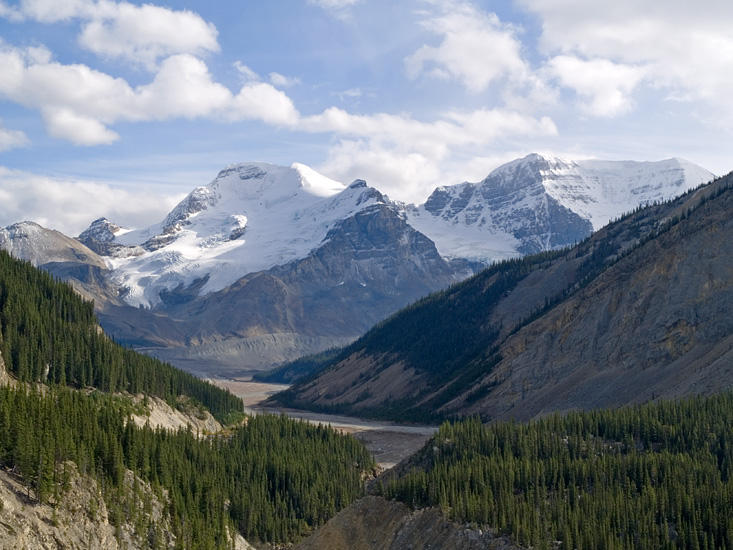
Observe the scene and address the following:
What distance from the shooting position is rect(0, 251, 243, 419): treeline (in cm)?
10462

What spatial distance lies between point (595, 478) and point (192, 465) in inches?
1592

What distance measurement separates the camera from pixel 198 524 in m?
74.8

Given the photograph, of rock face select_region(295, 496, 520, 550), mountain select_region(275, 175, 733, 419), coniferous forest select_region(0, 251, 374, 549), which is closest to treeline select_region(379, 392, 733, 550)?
rock face select_region(295, 496, 520, 550)

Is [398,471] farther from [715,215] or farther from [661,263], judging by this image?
[715,215]

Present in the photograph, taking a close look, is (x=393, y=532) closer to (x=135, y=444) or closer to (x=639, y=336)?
(x=135, y=444)

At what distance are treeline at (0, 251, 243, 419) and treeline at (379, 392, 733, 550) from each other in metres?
45.6

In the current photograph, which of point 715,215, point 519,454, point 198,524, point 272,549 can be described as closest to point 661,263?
point 715,215

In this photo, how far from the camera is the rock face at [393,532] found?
219ft

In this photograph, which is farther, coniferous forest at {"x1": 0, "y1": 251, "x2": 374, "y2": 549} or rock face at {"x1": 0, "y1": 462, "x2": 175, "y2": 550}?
coniferous forest at {"x1": 0, "y1": 251, "x2": 374, "y2": 549}

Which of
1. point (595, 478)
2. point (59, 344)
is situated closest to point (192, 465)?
point (59, 344)

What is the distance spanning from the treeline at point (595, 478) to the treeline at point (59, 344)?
150 feet

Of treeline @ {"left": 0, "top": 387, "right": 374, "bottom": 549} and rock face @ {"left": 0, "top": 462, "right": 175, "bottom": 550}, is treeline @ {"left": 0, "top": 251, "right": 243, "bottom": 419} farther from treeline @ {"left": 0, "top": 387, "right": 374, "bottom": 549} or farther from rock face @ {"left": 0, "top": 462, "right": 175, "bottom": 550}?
rock face @ {"left": 0, "top": 462, "right": 175, "bottom": 550}

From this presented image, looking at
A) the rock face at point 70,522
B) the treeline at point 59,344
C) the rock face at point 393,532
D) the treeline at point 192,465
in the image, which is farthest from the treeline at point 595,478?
the treeline at point 59,344

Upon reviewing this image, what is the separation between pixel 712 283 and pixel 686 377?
98.9 feet
